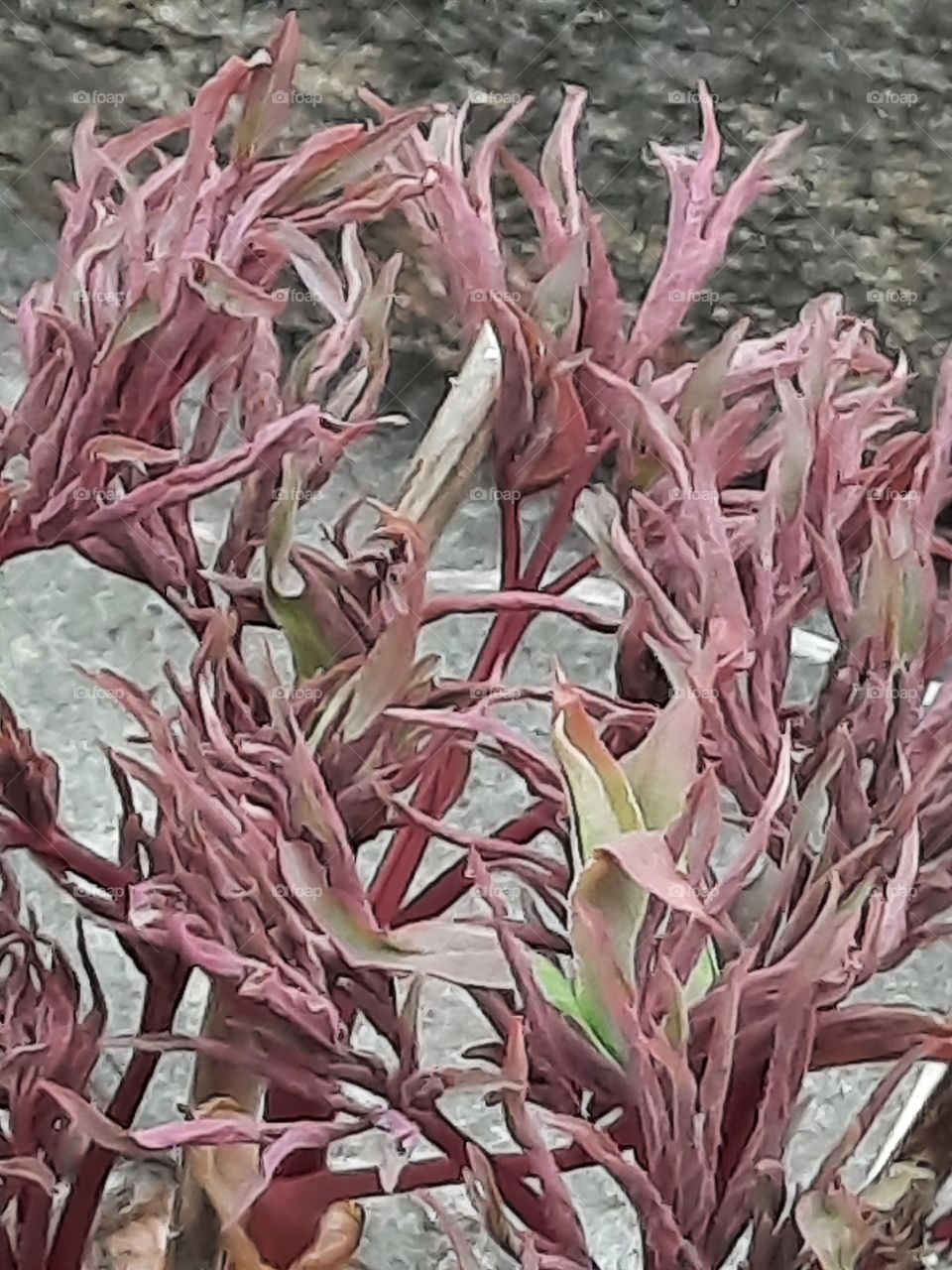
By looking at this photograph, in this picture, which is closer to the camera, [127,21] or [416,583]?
[416,583]

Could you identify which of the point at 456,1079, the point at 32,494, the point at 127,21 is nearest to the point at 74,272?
the point at 32,494

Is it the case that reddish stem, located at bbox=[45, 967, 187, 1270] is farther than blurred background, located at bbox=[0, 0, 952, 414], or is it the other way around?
blurred background, located at bbox=[0, 0, 952, 414]

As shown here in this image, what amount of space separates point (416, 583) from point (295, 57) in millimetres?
131

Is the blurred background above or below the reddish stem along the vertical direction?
above

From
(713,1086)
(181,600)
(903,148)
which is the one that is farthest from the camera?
(903,148)

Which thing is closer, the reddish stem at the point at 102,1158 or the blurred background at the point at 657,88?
the reddish stem at the point at 102,1158

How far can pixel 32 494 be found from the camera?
1.08 ft

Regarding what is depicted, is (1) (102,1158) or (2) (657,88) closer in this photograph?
(1) (102,1158)

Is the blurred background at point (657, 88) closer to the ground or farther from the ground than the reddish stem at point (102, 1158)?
farther from the ground

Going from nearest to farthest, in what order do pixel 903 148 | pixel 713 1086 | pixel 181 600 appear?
pixel 713 1086 < pixel 181 600 < pixel 903 148

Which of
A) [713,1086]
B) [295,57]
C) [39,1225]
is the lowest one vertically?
[39,1225]

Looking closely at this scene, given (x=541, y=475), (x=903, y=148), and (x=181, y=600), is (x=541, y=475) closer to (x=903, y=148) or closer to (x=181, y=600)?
(x=181, y=600)

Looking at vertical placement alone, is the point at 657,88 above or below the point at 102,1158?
above

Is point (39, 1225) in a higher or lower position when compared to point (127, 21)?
lower
